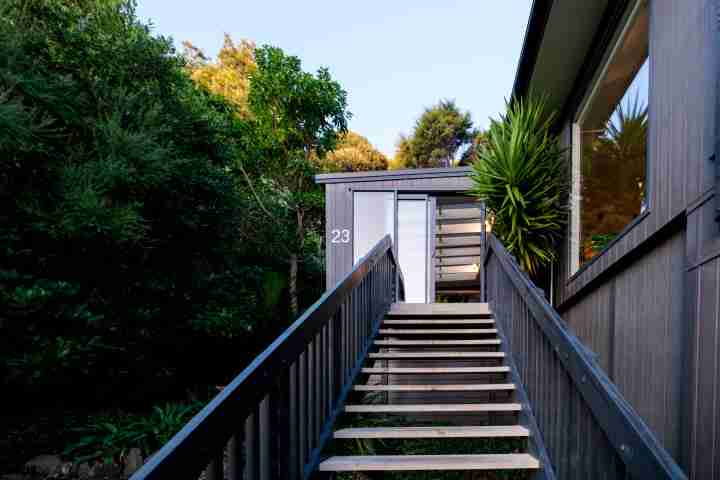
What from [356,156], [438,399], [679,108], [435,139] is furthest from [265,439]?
[435,139]

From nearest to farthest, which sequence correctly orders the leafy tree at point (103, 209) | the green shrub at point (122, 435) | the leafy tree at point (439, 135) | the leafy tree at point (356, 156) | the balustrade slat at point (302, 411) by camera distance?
the balustrade slat at point (302, 411) < the green shrub at point (122, 435) < the leafy tree at point (103, 209) < the leafy tree at point (356, 156) < the leafy tree at point (439, 135)

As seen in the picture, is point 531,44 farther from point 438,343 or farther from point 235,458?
point 235,458

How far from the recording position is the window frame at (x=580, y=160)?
305cm

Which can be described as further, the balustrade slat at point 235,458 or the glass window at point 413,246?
the glass window at point 413,246

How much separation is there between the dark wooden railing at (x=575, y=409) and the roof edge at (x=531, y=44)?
2525mm

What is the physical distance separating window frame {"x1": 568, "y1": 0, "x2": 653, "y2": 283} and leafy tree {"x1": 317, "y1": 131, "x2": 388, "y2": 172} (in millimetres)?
12749

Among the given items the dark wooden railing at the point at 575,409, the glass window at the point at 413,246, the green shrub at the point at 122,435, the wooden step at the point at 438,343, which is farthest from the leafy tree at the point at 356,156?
the dark wooden railing at the point at 575,409

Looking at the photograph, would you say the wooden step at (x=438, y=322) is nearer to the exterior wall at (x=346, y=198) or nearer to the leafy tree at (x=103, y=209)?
the exterior wall at (x=346, y=198)

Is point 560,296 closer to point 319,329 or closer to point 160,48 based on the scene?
point 319,329

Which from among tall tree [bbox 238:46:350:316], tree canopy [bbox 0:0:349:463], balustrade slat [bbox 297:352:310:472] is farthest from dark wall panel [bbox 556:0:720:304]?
tall tree [bbox 238:46:350:316]

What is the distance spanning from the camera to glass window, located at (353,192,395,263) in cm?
685

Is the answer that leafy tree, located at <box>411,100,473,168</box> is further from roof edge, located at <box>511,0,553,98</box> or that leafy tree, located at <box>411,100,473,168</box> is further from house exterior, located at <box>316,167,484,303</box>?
roof edge, located at <box>511,0,553,98</box>

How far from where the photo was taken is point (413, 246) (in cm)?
684

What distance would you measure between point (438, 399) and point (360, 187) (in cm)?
339
